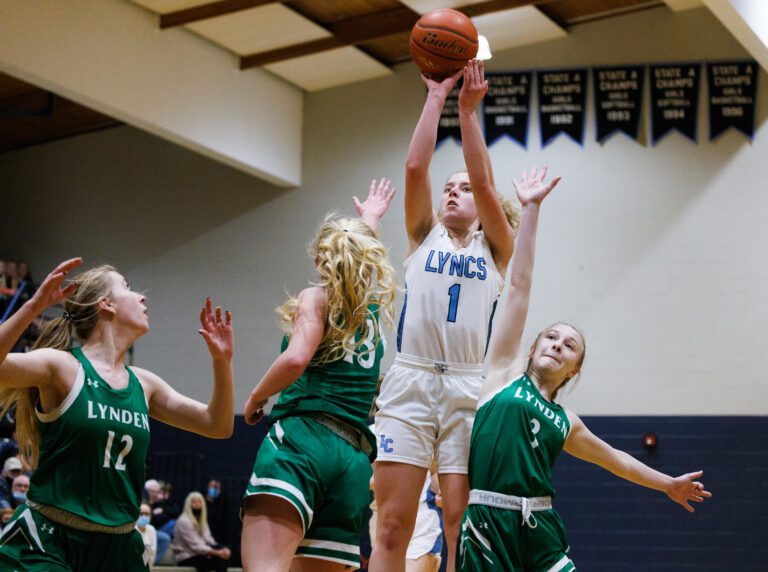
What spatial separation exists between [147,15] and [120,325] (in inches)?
333

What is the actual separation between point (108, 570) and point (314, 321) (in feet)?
3.57

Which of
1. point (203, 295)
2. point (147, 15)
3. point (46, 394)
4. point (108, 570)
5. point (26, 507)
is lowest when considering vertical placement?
point (108, 570)

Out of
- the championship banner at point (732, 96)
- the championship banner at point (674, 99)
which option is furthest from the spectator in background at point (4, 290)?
the championship banner at point (732, 96)

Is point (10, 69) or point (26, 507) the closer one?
point (26, 507)

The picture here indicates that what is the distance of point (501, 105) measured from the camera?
504 inches

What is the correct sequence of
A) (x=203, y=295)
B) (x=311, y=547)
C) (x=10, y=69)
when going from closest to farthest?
(x=311, y=547)
(x=10, y=69)
(x=203, y=295)

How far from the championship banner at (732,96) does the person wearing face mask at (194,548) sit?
7392mm

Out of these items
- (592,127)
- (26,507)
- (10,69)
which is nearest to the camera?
(26,507)

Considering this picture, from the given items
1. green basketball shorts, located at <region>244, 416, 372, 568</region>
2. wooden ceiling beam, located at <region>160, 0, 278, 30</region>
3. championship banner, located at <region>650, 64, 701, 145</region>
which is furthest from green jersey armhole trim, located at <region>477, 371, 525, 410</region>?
championship banner, located at <region>650, 64, 701, 145</region>

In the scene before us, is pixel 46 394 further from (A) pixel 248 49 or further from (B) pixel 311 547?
(A) pixel 248 49

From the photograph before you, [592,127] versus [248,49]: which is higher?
[248,49]

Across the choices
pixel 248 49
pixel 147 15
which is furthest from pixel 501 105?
pixel 147 15

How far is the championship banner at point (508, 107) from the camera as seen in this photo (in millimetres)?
12711

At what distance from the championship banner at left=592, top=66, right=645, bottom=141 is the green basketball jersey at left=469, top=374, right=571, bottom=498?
8781 mm
